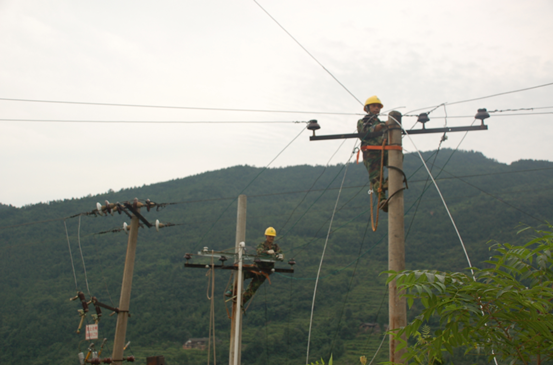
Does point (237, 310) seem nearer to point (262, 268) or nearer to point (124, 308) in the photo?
point (262, 268)

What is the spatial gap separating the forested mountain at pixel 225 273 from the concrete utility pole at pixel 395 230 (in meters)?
40.7

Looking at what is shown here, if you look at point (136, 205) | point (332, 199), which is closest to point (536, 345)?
point (136, 205)

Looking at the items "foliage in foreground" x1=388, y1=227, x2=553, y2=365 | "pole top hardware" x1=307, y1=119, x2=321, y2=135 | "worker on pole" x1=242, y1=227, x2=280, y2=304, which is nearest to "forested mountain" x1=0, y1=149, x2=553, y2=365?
"worker on pole" x1=242, y1=227, x2=280, y2=304

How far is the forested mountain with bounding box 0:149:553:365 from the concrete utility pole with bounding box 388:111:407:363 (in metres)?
40.7

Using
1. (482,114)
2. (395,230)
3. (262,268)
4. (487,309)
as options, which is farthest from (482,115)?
(262,268)

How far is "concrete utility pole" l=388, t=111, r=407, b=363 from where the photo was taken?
21.2ft

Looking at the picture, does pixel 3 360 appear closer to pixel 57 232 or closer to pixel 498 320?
pixel 57 232

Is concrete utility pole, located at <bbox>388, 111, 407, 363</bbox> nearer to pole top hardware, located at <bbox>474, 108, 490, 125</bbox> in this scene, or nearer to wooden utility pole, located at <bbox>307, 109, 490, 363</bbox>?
wooden utility pole, located at <bbox>307, 109, 490, 363</bbox>

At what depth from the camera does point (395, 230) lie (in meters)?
6.96

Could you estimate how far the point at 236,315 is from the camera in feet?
39.2

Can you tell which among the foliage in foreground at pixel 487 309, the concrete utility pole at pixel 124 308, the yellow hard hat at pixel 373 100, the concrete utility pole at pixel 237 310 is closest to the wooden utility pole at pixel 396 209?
the yellow hard hat at pixel 373 100

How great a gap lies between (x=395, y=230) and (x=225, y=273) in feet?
313

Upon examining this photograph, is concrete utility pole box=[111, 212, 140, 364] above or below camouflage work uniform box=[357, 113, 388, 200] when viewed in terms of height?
below

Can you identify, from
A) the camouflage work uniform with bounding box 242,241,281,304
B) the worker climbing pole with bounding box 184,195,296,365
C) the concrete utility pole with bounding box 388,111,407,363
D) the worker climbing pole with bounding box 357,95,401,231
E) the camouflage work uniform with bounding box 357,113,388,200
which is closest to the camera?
the concrete utility pole with bounding box 388,111,407,363
